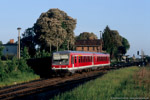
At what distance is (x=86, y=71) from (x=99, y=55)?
709cm

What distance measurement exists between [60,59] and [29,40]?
1728 inches

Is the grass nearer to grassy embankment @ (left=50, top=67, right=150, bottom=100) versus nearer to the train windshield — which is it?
the train windshield

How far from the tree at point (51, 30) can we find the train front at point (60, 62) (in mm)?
31477

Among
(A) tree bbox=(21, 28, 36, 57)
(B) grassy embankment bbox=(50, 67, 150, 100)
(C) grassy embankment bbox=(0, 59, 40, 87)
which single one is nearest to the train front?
(C) grassy embankment bbox=(0, 59, 40, 87)

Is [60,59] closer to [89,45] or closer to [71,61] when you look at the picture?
[71,61]

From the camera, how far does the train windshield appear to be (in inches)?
1145

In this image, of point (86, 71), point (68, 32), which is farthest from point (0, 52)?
point (68, 32)

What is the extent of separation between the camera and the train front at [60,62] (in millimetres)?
28981

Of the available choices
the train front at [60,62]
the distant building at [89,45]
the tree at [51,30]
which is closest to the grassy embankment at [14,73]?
the train front at [60,62]

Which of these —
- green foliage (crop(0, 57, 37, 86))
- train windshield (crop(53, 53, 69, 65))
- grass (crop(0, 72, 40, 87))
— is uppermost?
train windshield (crop(53, 53, 69, 65))

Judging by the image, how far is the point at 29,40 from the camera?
236 feet

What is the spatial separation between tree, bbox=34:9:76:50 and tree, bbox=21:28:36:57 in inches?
223

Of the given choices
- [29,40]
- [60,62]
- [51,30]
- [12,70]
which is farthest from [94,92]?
[29,40]

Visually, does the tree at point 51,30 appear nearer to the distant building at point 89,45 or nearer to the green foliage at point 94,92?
the distant building at point 89,45
